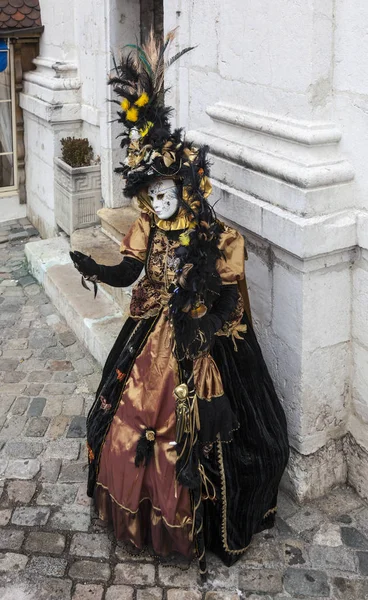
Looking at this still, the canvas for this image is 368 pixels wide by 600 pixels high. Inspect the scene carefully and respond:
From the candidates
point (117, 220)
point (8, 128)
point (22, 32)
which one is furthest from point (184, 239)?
point (8, 128)

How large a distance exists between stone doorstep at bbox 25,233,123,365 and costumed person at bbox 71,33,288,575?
1756 mm

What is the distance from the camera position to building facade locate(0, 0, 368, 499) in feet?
10.3

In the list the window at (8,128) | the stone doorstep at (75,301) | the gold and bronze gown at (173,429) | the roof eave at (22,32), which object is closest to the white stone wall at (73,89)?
the roof eave at (22,32)

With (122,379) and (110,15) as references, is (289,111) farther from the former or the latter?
(110,15)

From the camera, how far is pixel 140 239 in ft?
11.0

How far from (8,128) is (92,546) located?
6272 millimetres

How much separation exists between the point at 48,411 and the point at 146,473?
1599mm

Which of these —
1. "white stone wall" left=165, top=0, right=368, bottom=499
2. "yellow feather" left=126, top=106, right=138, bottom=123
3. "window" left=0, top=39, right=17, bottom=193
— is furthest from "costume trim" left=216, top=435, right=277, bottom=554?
"window" left=0, top=39, right=17, bottom=193

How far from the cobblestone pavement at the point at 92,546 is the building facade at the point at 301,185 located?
293 millimetres

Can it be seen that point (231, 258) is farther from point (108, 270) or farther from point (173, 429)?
point (173, 429)

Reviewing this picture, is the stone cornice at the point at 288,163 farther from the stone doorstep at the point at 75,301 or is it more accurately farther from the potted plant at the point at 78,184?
the potted plant at the point at 78,184

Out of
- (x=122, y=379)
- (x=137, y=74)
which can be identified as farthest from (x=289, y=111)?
(x=122, y=379)

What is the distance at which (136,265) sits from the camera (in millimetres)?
3404

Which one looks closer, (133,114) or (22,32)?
(133,114)
